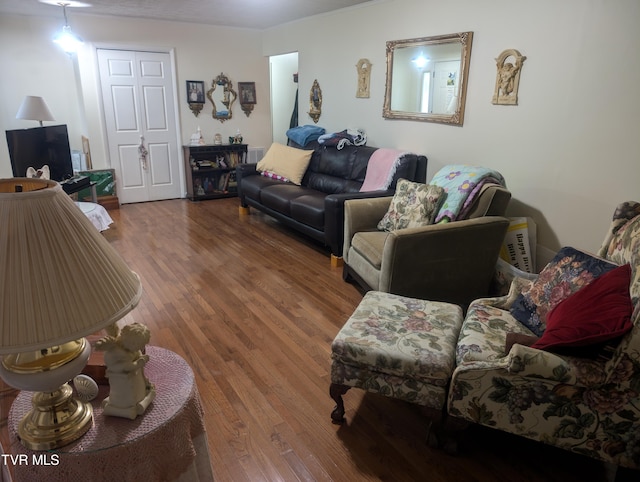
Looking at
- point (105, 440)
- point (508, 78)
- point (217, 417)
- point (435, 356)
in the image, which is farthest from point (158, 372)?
point (508, 78)

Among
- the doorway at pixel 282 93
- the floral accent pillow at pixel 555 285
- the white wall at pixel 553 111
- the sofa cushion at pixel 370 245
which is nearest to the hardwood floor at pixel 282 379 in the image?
the sofa cushion at pixel 370 245

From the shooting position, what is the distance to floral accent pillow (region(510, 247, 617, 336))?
180 centimetres

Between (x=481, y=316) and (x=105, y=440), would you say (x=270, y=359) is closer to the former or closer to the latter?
(x=481, y=316)

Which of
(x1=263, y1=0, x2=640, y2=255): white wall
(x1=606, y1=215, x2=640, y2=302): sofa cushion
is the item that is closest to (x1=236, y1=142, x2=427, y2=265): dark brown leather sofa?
(x1=263, y1=0, x2=640, y2=255): white wall

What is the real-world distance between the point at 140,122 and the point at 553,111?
4.84 m

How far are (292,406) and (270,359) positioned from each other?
0.41 metres

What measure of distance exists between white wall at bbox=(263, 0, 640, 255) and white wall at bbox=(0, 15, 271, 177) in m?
2.73

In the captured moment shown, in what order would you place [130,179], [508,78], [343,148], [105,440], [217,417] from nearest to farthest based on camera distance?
[105,440] → [217,417] → [508,78] → [343,148] → [130,179]

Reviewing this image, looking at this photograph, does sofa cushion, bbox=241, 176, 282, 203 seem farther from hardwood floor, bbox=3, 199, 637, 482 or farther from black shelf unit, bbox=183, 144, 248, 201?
black shelf unit, bbox=183, 144, 248, 201

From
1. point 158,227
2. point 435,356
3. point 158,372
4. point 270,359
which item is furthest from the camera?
point 158,227

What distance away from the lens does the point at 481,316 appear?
201 cm

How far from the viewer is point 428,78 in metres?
3.74

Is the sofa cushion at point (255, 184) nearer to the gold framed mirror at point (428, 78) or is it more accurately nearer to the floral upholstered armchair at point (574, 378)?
the gold framed mirror at point (428, 78)

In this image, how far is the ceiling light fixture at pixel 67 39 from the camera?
14.9 feet
